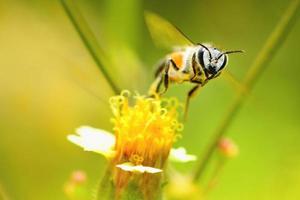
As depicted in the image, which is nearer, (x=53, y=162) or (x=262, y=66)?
(x=262, y=66)

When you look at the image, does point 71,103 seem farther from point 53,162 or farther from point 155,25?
point 155,25

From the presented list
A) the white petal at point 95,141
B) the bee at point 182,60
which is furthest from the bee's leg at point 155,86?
the white petal at point 95,141

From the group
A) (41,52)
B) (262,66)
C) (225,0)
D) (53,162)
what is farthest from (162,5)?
(262,66)

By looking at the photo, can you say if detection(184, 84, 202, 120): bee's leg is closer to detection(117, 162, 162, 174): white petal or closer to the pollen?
the pollen

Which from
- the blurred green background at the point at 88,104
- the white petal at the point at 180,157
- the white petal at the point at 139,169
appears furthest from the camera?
the blurred green background at the point at 88,104

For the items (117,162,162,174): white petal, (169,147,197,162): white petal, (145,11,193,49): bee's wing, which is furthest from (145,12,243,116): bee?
(117,162,162,174): white petal

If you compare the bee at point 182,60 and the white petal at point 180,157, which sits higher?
the bee at point 182,60

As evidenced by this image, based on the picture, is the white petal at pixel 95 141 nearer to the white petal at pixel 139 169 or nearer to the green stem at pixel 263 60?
the white petal at pixel 139 169
